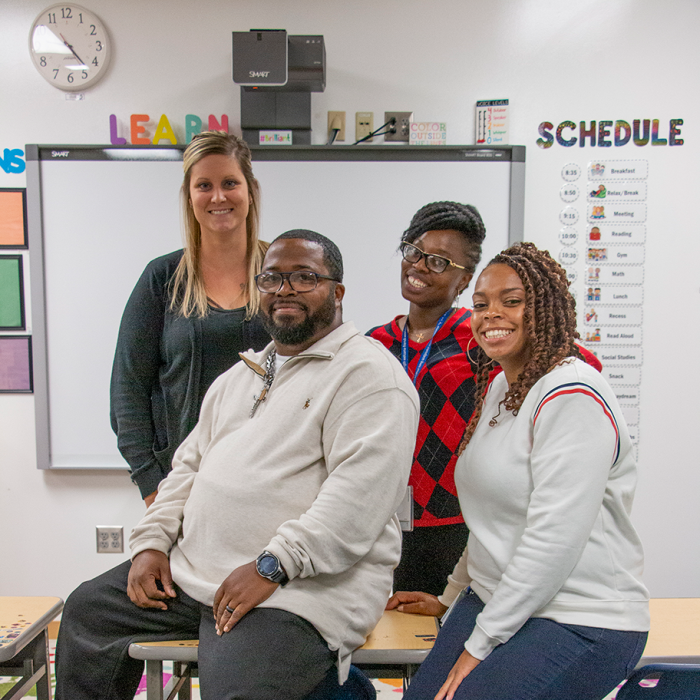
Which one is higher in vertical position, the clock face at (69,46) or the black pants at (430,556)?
the clock face at (69,46)

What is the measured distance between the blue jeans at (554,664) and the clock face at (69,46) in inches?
112

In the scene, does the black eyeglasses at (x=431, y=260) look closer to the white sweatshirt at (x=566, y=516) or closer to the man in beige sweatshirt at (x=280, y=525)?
the man in beige sweatshirt at (x=280, y=525)

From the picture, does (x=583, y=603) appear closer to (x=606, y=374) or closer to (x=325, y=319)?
(x=325, y=319)

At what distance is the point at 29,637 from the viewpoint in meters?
1.35

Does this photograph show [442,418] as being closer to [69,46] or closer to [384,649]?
[384,649]

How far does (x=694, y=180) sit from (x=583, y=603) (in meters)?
2.37

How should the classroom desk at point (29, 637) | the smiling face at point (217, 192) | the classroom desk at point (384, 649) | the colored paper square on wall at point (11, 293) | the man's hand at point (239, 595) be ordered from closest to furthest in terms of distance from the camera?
A: the man's hand at point (239, 595)
the classroom desk at point (384, 649)
the classroom desk at point (29, 637)
the smiling face at point (217, 192)
the colored paper square on wall at point (11, 293)

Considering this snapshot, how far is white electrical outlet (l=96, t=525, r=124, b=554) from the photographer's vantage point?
2693 mm

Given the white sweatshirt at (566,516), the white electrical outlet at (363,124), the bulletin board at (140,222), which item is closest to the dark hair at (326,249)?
the white sweatshirt at (566,516)

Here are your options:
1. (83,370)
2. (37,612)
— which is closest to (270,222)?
(83,370)

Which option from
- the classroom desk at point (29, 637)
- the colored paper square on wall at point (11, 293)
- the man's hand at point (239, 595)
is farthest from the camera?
the colored paper square on wall at point (11, 293)

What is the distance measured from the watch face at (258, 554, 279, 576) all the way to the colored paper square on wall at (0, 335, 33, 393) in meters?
2.07

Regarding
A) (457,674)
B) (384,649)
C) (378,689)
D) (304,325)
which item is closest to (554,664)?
(457,674)

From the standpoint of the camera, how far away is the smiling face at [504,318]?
1.20m
